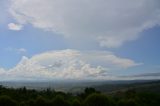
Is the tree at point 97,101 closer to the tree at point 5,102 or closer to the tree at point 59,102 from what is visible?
the tree at point 59,102

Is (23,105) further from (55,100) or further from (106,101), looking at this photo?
(106,101)

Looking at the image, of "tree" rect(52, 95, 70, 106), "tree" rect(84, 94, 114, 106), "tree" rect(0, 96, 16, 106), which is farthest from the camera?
"tree" rect(52, 95, 70, 106)

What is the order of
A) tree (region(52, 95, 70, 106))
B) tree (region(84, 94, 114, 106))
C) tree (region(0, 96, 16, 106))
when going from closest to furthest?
tree (region(0, 96, 16, 106)) → tree (region(84, 94, 114, 106)) → tree (region(52, 95, 70, 106))

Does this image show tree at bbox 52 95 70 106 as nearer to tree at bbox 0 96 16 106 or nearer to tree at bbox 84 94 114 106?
tree at bbox 84 94 114 106

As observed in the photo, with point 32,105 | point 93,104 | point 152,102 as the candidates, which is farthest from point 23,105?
point 152,102

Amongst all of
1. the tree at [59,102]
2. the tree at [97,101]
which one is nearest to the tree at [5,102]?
the tree at [59,102]

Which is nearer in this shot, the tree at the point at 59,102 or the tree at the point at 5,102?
the tree at the point at 5,102

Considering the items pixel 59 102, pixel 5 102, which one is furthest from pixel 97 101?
pixel 5 102

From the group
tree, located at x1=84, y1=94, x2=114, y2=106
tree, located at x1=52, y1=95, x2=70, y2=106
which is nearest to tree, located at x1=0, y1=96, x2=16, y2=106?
tree, located at x1=52, y1=95, x2=70, y2=106

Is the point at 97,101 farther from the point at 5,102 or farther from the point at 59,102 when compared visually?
the point at 5,102

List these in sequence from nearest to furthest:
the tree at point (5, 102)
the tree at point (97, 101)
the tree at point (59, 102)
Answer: the tree at point (5, 102) < the tree at point (97, 101) < the tree at point (59, 102)

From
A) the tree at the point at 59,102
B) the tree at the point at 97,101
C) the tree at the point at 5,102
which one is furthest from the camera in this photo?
the tree at the point at 59,102
